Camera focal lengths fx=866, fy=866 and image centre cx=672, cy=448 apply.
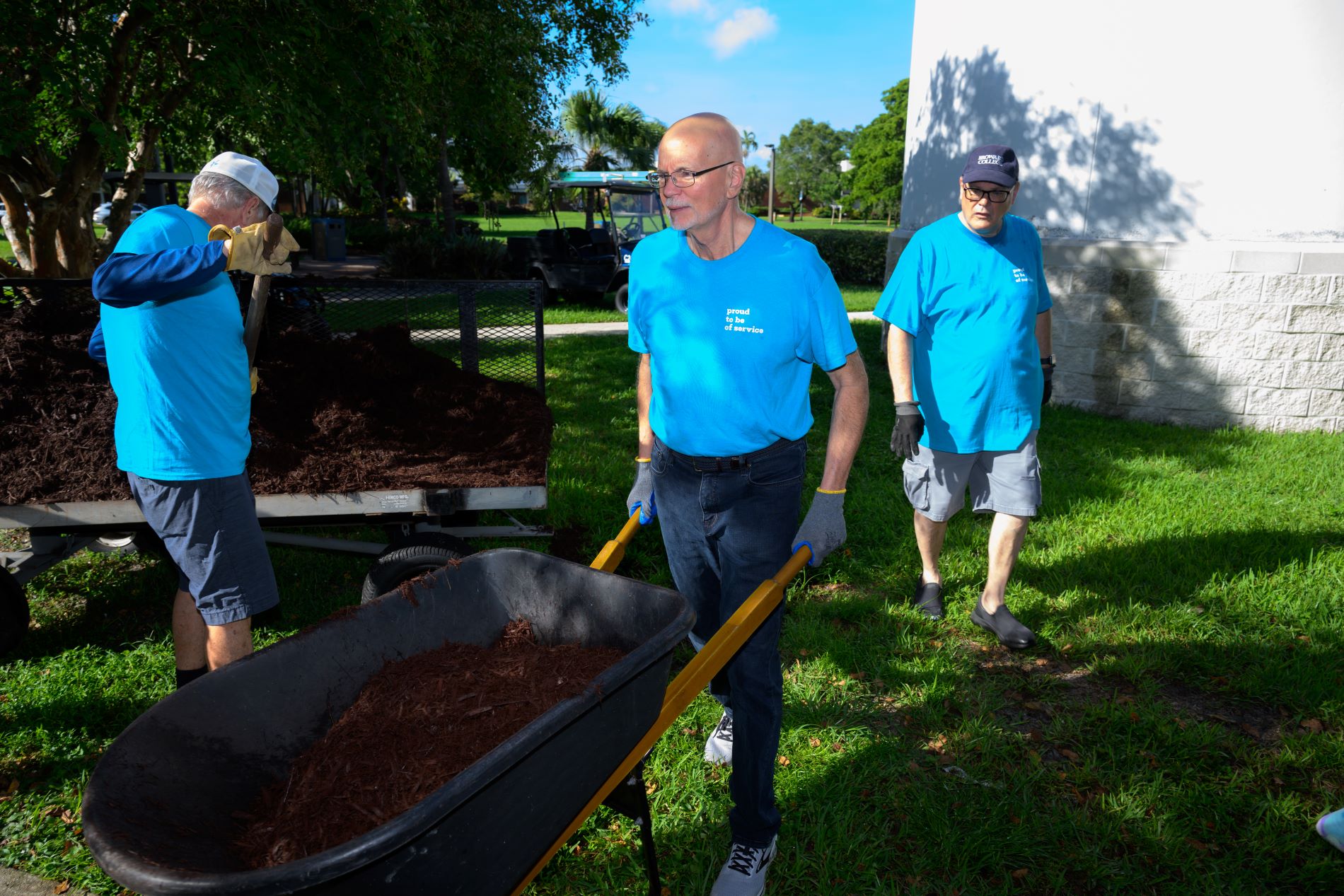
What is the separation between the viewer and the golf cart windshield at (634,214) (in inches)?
671

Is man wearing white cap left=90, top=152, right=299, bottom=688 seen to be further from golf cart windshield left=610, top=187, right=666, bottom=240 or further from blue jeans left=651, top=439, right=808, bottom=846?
golf cart windshield left=610, top=187, right=666, bottom=240

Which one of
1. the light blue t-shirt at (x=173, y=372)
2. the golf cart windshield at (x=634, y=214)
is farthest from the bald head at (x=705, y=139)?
the golf cart windshield at (x=634, y=214)

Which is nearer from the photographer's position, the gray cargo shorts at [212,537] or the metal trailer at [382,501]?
the gray cargo shorts at [212,537]

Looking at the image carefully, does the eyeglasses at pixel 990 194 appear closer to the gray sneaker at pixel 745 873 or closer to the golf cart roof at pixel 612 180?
the gray sneaker at pixel 745 873

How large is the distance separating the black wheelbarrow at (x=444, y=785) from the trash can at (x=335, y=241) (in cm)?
3045

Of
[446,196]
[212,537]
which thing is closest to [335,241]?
[446,196]

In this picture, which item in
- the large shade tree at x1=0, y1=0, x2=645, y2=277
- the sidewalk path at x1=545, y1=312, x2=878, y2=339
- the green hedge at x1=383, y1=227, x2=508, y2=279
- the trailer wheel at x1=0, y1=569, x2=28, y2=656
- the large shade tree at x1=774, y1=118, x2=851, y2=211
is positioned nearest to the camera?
the trailer wheel at x1=0, y1=569, x2=28, y2=656

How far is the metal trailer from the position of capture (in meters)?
3.52

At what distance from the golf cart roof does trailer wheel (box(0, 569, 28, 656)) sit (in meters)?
13.8

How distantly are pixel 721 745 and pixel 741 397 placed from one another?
4.89 ft

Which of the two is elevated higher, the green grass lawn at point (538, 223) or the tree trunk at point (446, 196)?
the green grass lawn at point (538, 223)

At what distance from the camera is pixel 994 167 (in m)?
3.71

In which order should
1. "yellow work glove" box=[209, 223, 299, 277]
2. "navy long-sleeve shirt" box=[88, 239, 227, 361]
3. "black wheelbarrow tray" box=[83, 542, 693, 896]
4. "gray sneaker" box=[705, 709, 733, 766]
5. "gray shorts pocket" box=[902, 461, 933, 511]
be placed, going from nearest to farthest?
"black wheelbarrow tray" box=[83, 542, 693, 896] < "navy long-sleeve shirt" box=[88, 239, 227, 361] < "yellow work glove" box=[209, 223, 299, 277] < "gray sneaker" box=[705, 709, 733, 766] < "gray shorts pocket" box=[902, 461, 933, 511]

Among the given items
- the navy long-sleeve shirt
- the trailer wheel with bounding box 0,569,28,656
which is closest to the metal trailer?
the trailer wheel with bounding box 0,569,28,656
